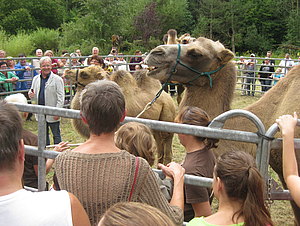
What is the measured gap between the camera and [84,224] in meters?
1.56

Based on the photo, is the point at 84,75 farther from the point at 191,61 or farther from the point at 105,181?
the point at 105,181

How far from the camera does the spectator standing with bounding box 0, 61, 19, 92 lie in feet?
32.4

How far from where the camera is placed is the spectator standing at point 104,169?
1.78 metres

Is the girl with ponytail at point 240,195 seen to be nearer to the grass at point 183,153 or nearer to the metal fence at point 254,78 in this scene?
the grass at point 183,153


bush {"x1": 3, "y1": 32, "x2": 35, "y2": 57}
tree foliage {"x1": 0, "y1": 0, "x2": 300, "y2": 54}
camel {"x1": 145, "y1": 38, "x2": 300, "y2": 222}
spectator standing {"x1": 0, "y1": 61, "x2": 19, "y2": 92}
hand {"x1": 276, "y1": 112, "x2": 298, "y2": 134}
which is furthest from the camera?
tree foliage {"x1": 0, "y1": 0, "x2": 300, "y2": 54}

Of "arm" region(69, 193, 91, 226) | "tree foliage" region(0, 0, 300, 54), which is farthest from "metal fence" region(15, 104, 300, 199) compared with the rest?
"tree foliage" region(0, 0, 300, 54)

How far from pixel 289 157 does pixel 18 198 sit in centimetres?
149

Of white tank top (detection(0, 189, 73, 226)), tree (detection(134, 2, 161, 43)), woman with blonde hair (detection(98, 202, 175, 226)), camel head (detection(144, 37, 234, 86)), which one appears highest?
tree (detection(134, 2, 161, 43))

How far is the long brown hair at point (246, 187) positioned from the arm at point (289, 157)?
10.4 inches

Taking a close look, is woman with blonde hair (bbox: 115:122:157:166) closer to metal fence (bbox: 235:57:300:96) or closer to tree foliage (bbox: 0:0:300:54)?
metal fence (bbox: 235:57:300:96)

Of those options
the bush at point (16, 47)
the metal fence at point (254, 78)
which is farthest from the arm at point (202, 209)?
the bush at point (16, 47)

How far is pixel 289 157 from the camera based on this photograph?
2105 mm

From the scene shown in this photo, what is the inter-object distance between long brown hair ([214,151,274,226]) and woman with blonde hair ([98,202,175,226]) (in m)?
0.76

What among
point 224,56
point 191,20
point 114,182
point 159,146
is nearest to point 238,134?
point 114,182
